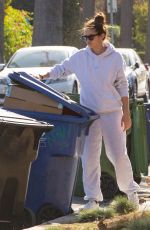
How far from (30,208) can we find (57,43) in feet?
64.0

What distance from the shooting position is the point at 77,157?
327 inches

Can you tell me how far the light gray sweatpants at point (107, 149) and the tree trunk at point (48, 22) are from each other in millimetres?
18201

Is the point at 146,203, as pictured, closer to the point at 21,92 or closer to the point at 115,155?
the point at 115,155

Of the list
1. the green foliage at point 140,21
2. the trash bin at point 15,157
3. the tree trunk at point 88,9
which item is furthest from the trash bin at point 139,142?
the green foliage at point 140,21

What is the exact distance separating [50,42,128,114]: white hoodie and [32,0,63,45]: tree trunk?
59.7 ft

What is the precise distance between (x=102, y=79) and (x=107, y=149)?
70 centimetres

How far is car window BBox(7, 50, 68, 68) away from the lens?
1930 centimetres

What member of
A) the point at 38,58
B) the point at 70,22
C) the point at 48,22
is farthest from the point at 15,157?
the point at 70,22

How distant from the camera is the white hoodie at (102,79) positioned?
27.3 feet

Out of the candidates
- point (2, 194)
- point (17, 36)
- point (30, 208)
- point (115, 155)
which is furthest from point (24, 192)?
point (17, 36)

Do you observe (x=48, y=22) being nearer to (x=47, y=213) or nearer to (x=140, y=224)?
(x=47, y=213)

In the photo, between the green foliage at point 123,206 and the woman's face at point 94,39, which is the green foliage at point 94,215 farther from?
the woman's face at point 94,39

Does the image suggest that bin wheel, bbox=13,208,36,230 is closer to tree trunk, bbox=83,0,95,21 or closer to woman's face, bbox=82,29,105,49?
woman's face, bbox=82,29,105,49

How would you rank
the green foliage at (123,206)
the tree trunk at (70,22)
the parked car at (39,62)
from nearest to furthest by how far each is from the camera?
the green foliage at (123,206)
the parked car at (39,62)
the tree trunk at (70,22)
